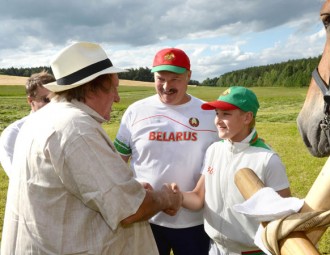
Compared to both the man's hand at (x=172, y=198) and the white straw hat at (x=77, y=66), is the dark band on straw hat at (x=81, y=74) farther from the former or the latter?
the man's hand at (x=172, y=198)

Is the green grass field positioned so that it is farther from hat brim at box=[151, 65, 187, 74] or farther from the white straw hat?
the white straw hat

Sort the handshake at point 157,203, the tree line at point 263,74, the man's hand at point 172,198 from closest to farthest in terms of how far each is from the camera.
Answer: the handshake at point 157,203, the man's hand at point 172,198, the tree line at point 263,74

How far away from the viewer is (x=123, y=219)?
220cm

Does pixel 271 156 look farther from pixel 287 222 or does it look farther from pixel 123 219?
pixel 287 222

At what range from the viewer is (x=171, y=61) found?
340 centimetres

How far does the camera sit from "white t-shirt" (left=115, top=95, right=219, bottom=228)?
10.5 ft

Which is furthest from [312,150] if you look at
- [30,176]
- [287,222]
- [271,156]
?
[287,222]

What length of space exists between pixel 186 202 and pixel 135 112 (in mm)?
899

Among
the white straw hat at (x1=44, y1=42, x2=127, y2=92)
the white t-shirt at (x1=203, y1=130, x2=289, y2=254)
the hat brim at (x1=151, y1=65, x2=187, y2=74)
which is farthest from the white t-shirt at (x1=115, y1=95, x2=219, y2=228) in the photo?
the white straw hat at (x1=44, y1=42, x2=127, y2=92)

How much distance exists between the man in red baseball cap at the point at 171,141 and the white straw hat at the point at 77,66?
0.96m

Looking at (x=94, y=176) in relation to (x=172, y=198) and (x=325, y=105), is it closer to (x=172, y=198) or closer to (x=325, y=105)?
(x=172, y=198)

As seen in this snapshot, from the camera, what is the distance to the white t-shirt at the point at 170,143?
3.21 m

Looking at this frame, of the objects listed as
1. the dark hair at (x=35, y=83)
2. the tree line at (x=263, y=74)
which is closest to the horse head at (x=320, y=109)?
the dark hair at (x=35, y=83)

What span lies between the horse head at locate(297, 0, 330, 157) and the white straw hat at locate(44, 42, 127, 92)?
123 centimetres
